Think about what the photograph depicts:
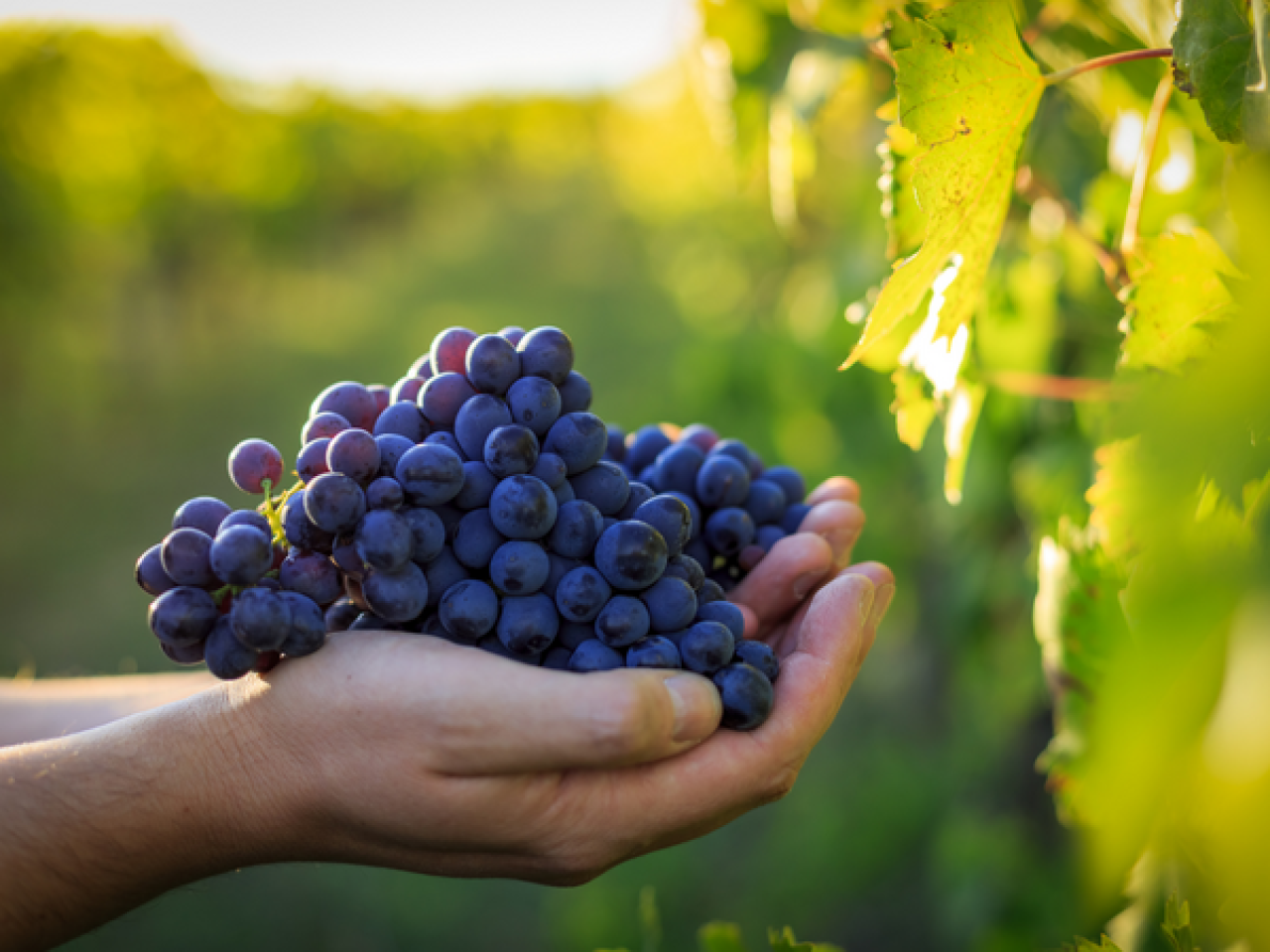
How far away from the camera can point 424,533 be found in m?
1.04

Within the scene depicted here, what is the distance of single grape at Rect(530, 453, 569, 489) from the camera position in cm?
111

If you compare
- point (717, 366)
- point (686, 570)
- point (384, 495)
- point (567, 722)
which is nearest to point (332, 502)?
point (384, 495)

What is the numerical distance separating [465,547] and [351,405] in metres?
0.32

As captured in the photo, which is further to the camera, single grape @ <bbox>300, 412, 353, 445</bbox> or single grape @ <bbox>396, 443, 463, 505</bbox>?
single grape @ <bbox>300, 412, 353, 445</bbox>

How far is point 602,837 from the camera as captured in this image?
102cm

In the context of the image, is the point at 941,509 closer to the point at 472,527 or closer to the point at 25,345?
the point at 472,527

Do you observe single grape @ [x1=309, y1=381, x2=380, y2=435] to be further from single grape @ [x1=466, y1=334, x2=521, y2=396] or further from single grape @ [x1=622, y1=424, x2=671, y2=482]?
single grape @ [x1=622, y1=424, x2=671, y2=482]

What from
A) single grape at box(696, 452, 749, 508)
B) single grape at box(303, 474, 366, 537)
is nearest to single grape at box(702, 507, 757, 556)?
single grape at box(696, 452, 749, 508)

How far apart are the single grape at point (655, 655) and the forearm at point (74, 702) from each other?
33.0 inches

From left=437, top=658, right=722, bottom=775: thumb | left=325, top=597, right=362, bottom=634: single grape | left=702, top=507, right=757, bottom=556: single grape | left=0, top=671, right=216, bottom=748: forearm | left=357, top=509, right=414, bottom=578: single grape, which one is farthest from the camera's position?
left=0, top=671, right=216, bottom=748: forearm

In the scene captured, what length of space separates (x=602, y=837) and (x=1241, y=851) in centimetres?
72

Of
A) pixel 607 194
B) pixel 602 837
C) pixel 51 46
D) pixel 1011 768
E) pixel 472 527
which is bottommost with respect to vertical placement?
pixel 1011 768

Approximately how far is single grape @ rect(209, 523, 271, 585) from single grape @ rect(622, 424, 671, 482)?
2.28 ft

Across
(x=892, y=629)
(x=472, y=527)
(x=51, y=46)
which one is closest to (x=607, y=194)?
(x=51, y=46)
